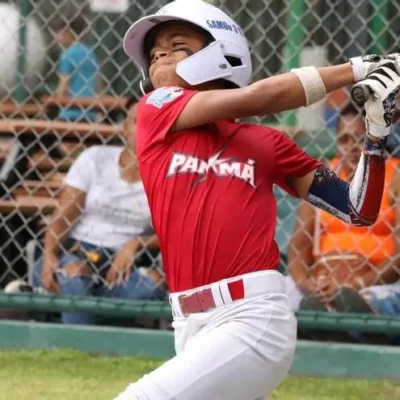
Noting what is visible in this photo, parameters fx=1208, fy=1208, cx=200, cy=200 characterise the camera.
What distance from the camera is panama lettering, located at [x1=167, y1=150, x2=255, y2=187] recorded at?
10.2ft

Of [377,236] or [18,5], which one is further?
[18,5]

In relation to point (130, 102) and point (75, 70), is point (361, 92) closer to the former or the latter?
point (130, 102)

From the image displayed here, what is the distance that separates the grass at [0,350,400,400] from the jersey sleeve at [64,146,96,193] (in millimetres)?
840

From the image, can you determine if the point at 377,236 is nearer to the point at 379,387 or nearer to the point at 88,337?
the point at 379,387

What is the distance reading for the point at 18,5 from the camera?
21.6ft

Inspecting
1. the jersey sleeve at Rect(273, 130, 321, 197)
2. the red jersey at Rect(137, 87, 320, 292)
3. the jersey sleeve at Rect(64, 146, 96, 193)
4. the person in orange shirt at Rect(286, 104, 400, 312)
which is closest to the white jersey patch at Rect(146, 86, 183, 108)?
the red jersey at Rect(137, 87, 320, 292)

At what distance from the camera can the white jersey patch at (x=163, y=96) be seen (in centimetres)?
315

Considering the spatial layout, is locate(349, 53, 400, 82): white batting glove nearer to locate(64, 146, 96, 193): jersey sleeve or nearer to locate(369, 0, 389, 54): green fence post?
locate(369, 0, 389, 54): green fence post

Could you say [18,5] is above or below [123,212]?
above

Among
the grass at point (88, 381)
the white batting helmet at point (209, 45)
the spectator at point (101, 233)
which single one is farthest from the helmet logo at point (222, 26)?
the spectator at point (101, 233)

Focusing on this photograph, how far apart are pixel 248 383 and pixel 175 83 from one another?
853 millimetres

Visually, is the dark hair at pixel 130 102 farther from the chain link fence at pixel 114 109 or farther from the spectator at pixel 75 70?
the spectator at pixel 75 70

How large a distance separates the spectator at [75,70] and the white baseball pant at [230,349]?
3.34m

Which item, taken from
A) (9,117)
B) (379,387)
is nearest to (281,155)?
(379,387)
